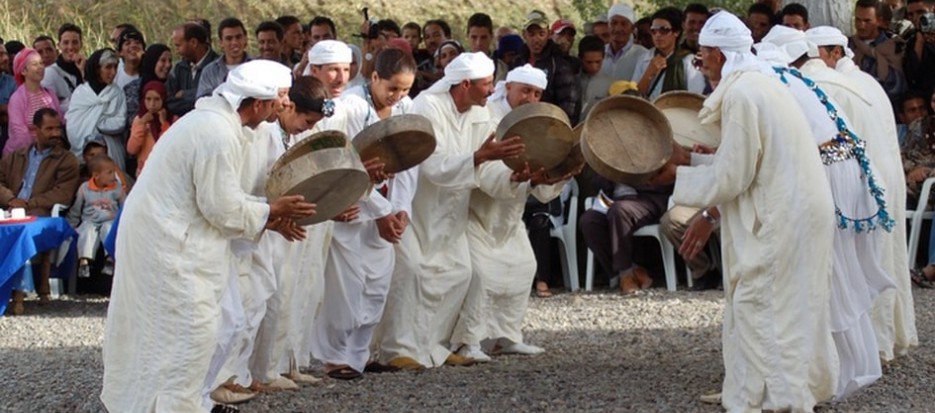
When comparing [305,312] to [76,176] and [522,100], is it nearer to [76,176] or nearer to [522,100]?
[522,100]

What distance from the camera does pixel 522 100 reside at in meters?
8.77

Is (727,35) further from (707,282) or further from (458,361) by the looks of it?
(707,282)

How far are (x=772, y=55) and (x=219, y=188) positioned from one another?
9.06 feet

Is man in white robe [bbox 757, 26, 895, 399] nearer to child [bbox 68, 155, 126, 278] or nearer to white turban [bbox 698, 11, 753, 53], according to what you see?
white turban [bbox 698, 11, 753, 53]

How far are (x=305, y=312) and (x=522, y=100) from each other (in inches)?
70.5

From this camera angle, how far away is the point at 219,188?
21.0 ft

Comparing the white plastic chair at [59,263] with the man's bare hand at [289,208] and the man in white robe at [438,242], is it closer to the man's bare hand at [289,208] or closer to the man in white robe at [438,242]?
the man in white robe at [438,242]

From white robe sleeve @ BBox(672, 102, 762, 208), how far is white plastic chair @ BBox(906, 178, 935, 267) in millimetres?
5176

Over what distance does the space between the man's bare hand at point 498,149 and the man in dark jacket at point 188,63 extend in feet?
15.1

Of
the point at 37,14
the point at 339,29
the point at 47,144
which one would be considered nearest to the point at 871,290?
the point at 47,144

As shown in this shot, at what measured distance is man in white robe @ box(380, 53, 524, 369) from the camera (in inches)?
336

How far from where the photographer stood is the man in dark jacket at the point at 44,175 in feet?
40.6

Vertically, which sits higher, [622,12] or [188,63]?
[622,12]

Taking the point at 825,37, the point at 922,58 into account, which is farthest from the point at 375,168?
the point at 922,58
